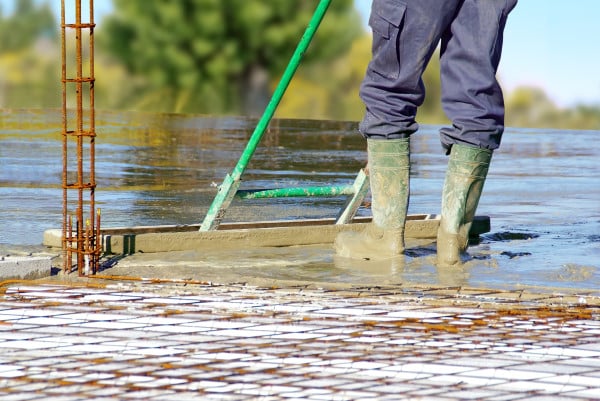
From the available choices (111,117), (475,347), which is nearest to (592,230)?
(475,347)

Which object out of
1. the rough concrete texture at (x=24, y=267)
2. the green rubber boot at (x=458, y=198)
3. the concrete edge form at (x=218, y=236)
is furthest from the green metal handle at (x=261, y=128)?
the rough concrete texture at (x=24, y=267)

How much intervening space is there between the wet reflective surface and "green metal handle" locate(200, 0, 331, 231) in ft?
1.15

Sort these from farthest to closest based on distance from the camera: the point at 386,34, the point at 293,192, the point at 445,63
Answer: the point at 293,192
the point at 445,63
the point at 386,34

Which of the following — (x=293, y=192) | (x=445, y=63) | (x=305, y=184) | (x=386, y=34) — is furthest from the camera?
(x=305, y=184)

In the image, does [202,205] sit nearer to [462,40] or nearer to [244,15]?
[462,40]

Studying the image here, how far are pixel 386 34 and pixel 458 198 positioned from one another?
2.44 feet

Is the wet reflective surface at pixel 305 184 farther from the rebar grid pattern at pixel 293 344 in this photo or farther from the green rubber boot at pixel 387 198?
the rebar grid pattern at pixel 293 344

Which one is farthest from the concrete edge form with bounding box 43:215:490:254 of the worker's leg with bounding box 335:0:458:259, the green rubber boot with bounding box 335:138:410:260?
the green rubber boot with bounding box 335:138:410:260

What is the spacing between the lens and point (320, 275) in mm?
A: 4477

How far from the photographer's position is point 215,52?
42.7ft

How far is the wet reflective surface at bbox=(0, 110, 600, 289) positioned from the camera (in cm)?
471

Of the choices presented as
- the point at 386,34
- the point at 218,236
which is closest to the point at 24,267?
the point at 218,236

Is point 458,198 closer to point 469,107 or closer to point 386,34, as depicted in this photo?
point 469,107

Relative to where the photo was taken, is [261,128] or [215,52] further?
[215,52]
